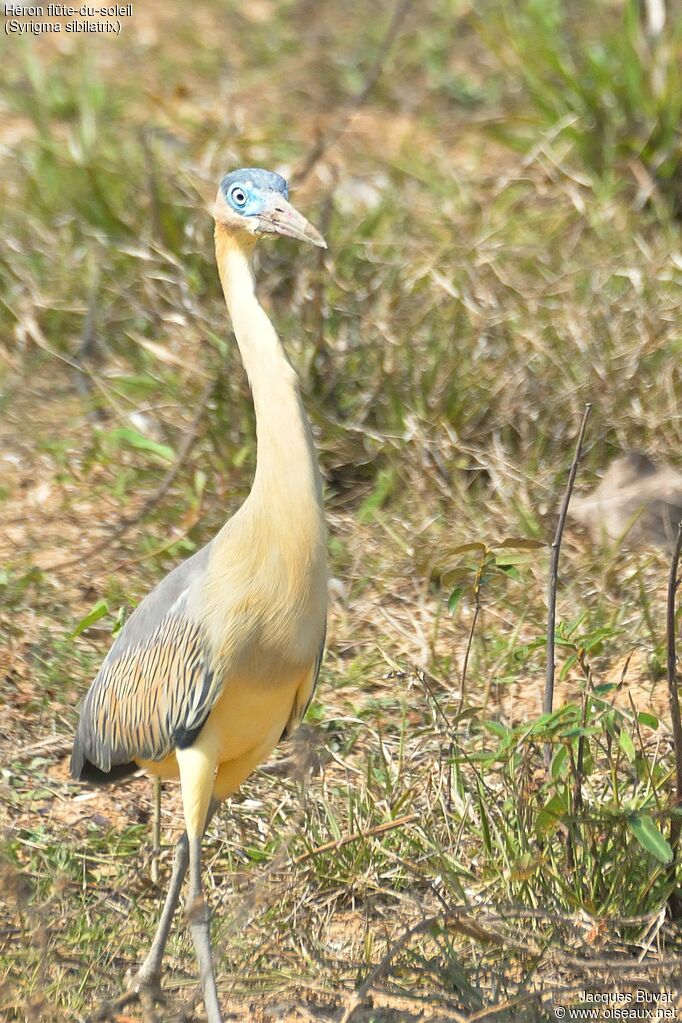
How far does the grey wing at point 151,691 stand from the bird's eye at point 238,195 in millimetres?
787

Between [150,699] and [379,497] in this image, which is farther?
[379,497]

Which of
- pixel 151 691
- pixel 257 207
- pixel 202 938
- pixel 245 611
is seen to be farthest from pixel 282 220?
pixel 202 938

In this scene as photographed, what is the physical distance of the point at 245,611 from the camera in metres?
3.08

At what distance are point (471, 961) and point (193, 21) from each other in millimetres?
6662

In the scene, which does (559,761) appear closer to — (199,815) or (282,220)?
(199,815)

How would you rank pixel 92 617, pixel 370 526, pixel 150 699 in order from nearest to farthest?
pixel 150 699, pixel 92 617, pixel 370 526

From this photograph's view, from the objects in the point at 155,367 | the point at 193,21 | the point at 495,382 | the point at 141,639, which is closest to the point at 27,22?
the point at 193,21

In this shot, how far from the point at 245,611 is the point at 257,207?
865 mm

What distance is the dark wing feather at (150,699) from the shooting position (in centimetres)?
314

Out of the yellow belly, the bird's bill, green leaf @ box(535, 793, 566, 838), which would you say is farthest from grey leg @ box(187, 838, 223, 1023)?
the bird's bill

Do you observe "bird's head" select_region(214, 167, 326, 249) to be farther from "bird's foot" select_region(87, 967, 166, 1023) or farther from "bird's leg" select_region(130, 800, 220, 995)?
"bird's foot" select_region(87, 967, 166, 1023)

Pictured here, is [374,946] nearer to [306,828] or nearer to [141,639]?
[306,828]

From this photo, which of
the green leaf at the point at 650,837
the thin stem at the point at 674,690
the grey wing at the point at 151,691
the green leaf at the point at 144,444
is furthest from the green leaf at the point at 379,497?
the green leaf at the point at 650,837

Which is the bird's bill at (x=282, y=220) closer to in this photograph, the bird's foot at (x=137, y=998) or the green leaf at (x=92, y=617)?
the green leaf at (x=92, y=617)
